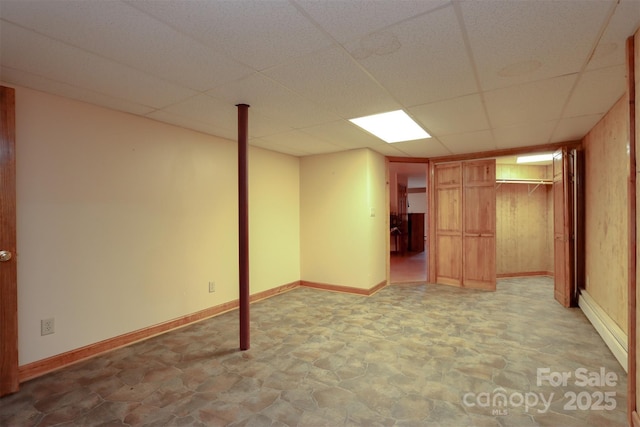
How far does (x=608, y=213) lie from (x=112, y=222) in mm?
5236

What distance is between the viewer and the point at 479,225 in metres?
5.41

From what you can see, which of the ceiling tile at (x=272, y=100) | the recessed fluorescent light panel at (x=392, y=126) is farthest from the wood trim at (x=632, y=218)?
the ceiling tile at (x=272, y=100)

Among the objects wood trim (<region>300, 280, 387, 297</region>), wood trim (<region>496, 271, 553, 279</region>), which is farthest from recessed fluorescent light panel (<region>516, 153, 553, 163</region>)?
wood trim (<region>300, 280, 387, 297</region>)

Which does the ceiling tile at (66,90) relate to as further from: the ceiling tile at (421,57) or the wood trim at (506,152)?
the wood trim at (506,152)

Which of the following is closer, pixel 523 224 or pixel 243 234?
pixel 243 234

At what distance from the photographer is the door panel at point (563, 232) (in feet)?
13.9

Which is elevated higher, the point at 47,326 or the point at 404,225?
the point at 404,225

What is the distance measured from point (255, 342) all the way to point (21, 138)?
9.11ft

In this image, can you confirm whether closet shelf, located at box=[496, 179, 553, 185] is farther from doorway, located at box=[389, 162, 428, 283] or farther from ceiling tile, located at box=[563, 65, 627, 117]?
ceiling tile, located at box=[563, 65, 627, 117]

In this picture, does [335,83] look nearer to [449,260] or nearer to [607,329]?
A: [607,329]

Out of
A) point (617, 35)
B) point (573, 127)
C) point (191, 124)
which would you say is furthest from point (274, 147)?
Result: point (573, 127)

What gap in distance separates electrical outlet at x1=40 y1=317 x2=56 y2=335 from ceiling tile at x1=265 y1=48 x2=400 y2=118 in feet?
9.30

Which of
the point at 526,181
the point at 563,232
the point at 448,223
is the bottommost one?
the point at 563,232

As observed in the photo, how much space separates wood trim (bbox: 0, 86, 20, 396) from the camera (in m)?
2.29
